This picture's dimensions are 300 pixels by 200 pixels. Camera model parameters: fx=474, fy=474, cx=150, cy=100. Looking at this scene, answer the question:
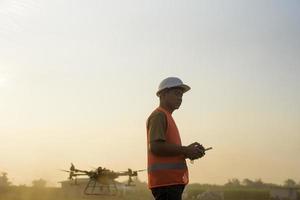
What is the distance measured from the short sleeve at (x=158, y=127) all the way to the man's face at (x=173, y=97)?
269 mm

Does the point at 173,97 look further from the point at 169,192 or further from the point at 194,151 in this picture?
the point at 169,192

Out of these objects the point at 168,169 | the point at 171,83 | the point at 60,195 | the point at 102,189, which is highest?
the point at 60,195

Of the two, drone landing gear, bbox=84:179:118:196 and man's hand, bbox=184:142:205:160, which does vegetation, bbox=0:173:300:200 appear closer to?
drone landing gear, bbox=84:179:118:196

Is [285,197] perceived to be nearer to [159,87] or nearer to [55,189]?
[55,189]

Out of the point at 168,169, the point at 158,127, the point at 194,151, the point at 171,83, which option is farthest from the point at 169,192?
the point at 171,83

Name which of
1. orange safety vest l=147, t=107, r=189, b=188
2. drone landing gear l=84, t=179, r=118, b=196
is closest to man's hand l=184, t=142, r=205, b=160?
orange safety vest l=147, t=107, r=189, b=188

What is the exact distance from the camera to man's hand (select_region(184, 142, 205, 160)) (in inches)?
199

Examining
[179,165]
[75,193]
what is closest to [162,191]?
[179,165]

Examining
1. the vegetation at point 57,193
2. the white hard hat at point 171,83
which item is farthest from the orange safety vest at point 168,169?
the vegetation at point 57,193

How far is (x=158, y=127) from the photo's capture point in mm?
5180

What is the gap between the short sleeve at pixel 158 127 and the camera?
512 centimetres

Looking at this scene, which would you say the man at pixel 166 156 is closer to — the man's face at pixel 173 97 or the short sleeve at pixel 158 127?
the short sleeve at pixel 158 127

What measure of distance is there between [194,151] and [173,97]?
2.45 feet

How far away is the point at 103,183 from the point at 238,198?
38327mm
